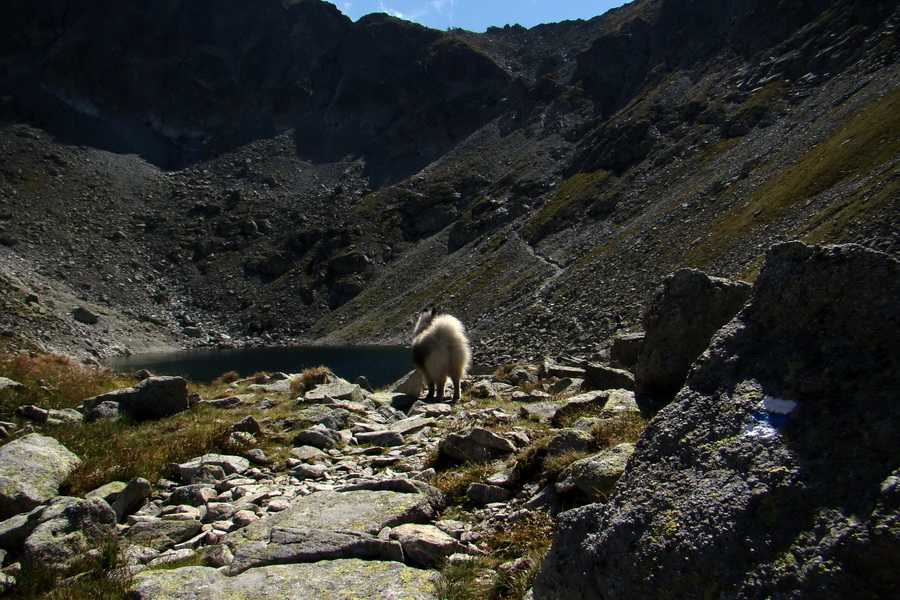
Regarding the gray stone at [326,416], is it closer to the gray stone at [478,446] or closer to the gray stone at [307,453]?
the gray stone at [307,453]

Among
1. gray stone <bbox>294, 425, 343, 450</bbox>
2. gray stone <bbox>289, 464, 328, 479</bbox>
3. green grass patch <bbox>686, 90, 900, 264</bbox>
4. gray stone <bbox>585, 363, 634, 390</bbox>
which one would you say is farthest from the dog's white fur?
green grass patch <bbox>686, 90, 900, 264</bbox>

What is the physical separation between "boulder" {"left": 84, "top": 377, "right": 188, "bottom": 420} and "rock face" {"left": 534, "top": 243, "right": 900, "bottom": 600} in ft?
36.9

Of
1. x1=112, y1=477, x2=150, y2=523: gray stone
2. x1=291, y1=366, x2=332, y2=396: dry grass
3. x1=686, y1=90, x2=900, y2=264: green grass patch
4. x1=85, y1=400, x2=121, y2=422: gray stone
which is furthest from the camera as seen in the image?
x1=686, y1=90, x2=900, y2=264: green grass patch

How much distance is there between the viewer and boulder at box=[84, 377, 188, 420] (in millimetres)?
11523

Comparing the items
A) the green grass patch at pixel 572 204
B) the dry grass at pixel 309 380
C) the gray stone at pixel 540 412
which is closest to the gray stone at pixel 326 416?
the gray stone at pixel 540 412

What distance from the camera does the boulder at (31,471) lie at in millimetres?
6188

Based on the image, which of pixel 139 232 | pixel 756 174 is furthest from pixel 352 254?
pixel 756 174

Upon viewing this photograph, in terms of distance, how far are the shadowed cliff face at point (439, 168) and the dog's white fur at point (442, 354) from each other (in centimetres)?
2797

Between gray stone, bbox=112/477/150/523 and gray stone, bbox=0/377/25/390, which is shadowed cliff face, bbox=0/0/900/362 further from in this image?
A: gray stone, bbox=0/377/25/390

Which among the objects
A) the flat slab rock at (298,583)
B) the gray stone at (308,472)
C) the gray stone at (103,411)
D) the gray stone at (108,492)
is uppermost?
the gray stone at (103,411)

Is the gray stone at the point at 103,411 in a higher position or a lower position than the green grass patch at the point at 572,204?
lower

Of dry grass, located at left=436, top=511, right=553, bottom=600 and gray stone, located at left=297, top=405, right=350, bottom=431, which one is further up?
dry grass, located at left=436, top=511, right=553, bottom=600

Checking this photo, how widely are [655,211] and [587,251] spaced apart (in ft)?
35.8

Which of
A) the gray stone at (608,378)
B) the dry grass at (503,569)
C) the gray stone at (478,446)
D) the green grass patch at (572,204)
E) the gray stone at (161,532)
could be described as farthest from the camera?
the green grass patch at (572,204)
